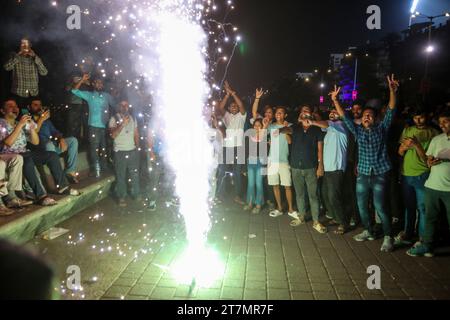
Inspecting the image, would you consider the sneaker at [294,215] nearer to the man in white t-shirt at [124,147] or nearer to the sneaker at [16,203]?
the man in white t-shirt at [124,147]

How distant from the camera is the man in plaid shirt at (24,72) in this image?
26.8 feet

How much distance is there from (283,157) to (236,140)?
139 cm

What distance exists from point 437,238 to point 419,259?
3.64 ft

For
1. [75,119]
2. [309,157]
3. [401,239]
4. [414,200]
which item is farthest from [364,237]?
[75,119]

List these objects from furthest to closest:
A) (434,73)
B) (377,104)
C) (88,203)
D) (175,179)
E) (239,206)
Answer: (434,73)
(175,179)
(239,206)
(88,203)
(377,104)

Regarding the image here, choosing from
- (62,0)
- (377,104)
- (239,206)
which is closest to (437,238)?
(377,104)

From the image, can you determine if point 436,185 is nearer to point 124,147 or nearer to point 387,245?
point 387,245

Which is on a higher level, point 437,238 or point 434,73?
point 434,73

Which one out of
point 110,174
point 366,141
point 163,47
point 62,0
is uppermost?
point 62,0

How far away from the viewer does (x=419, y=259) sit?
215 inches

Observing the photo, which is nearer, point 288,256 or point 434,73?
point 288,256

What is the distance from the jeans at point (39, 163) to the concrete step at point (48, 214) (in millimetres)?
379

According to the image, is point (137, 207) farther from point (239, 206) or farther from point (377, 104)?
point (377, 104)

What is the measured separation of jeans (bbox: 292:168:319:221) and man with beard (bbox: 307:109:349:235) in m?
0.28
